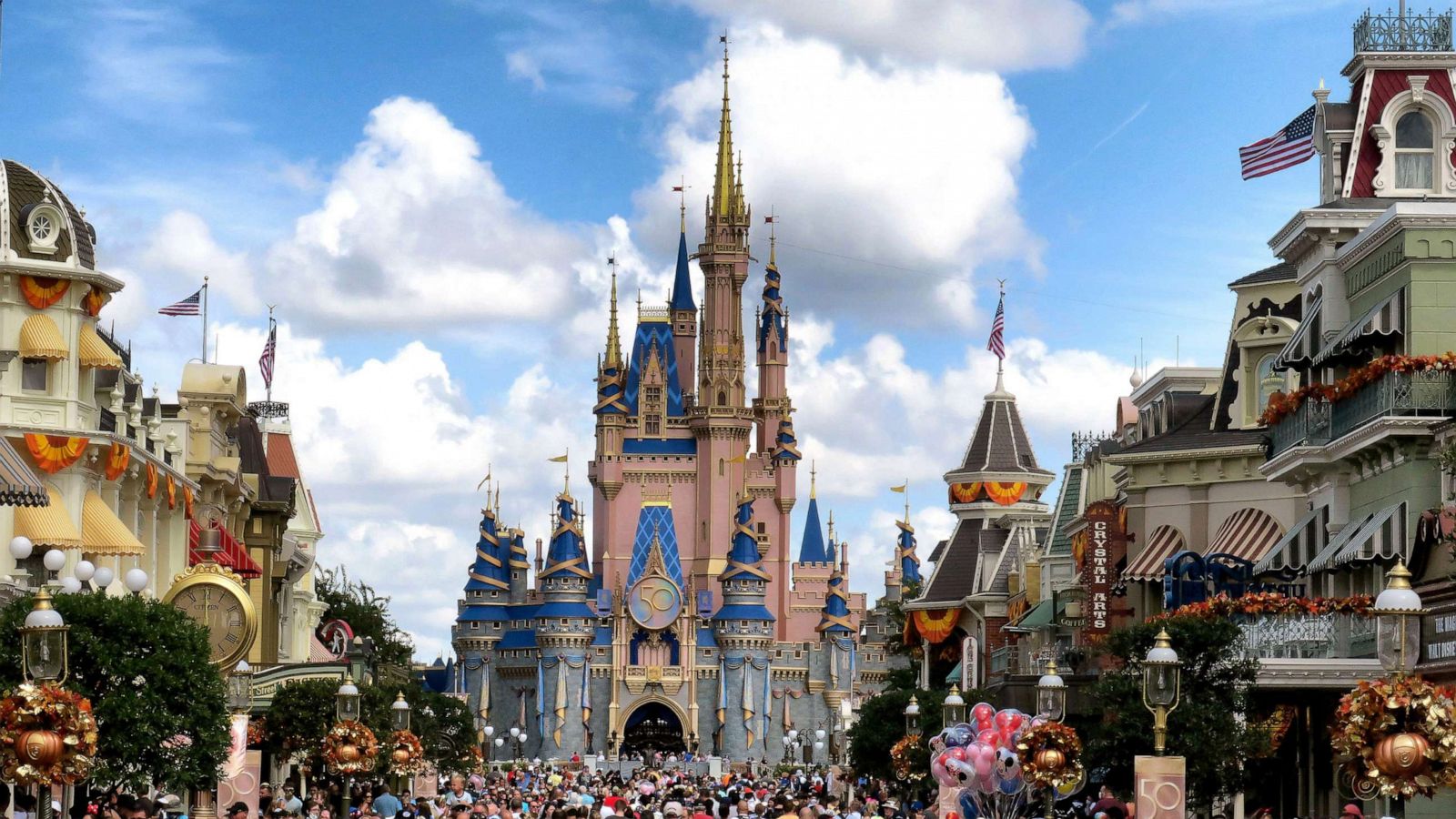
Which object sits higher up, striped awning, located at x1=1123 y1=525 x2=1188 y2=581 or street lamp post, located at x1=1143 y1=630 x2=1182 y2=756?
striped awning, located at x1=1123 y1=525 x2=1188 y2=581

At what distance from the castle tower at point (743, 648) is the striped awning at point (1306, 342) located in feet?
387

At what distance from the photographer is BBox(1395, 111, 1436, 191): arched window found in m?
39.2

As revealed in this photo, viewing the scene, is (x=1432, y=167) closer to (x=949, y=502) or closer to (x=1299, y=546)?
(x=1299, y=546)

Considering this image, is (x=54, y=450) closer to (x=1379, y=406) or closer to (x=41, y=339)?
(x=41, y=339)

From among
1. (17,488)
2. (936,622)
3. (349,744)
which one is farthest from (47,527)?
(936,622)

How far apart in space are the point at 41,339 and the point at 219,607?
11.6 meters

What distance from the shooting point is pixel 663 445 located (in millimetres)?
169125

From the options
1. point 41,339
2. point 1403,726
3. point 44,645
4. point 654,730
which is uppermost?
point 41,339

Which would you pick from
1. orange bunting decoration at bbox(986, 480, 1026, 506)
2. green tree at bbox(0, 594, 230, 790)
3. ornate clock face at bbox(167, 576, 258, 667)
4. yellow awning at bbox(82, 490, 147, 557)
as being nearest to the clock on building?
ornate clock face at bbox(167, 576, 258, 667)

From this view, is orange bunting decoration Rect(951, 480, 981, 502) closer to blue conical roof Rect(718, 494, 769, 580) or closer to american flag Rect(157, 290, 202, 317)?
american flag Rect(157, 290, 202, 317)

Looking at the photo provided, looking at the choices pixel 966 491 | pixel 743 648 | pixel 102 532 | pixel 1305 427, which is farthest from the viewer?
pixel 743 648

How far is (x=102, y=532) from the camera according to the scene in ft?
151

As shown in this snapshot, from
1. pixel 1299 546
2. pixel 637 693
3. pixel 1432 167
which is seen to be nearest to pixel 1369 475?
pixel 1299 546

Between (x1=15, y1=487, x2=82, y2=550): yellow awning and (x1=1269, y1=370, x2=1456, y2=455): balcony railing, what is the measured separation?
22112 millimetres
